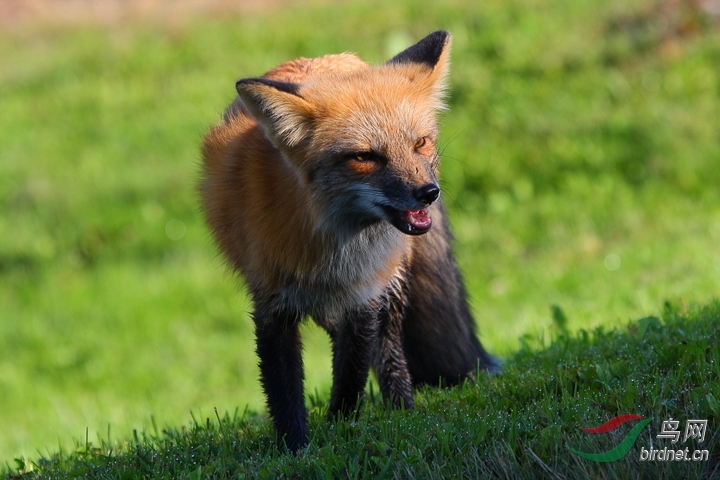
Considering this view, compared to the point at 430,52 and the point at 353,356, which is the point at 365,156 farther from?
the point at 353,356

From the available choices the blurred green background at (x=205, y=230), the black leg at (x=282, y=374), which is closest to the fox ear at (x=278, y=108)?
the black leg at (x=282, y=374)

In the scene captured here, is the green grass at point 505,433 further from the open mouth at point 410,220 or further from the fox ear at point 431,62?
the fox ear at point 431,62

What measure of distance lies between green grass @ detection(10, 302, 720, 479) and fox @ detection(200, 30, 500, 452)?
0.33 metres

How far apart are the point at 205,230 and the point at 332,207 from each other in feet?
16.3

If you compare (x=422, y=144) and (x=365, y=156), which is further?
(x=422, y=144)

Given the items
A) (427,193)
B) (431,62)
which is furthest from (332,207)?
(431,62)

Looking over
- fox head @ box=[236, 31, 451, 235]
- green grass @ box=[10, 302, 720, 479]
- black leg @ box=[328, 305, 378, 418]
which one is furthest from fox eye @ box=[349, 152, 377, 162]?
green grass @ box=[10, 302, 720, 479]

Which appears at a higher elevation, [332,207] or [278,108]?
[278,108]

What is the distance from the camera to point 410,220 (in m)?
4.33

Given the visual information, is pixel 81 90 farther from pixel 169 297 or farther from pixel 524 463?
pixel 524 463

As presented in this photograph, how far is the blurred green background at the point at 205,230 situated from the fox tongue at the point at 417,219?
133 inches

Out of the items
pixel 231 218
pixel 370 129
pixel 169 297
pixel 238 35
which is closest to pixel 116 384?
pixel 169 297

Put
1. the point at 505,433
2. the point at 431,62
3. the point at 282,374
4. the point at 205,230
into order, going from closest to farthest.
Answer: the point at 505,433, the point at 282,374, the point at 431,62, the point at 205,230

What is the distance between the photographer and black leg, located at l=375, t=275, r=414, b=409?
5383 mm
